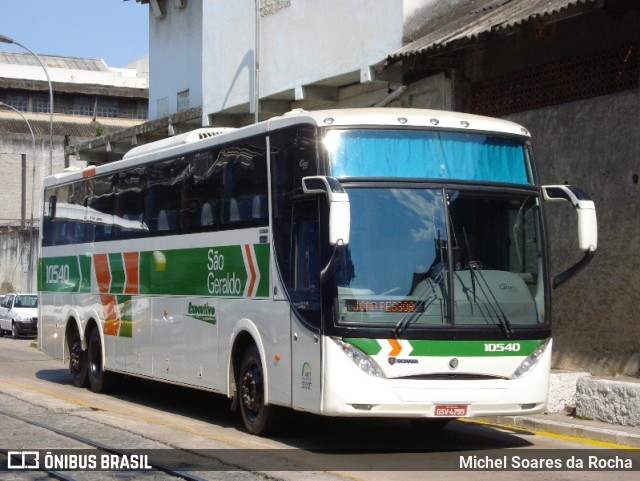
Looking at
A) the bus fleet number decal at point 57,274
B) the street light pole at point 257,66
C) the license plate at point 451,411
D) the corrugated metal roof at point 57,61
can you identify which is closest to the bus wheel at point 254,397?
the license plate at point 451,411

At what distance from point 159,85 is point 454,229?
23.1 meters

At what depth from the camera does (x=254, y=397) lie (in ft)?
40.1

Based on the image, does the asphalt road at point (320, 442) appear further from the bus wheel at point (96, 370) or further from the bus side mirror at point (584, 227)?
the bus side mirror at point (584, 227)

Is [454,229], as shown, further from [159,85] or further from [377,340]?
[159,85]

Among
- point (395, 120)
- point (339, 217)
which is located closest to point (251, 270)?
point (395, 120)

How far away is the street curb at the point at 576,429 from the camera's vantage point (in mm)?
11695

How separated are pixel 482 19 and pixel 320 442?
26.4ft

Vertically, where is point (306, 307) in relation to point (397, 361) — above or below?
above

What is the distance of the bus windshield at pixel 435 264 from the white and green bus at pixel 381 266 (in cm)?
1

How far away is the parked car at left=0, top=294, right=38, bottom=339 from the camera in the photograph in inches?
1452

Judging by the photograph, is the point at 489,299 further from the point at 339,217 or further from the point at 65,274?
the point at 65,274

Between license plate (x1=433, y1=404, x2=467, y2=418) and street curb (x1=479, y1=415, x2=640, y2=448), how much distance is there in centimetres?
210

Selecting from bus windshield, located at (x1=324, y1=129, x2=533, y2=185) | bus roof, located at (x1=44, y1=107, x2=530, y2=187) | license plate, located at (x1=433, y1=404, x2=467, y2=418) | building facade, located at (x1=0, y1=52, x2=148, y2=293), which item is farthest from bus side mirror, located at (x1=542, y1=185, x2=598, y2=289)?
building facade, located at (x1=0, y1=52, x2=148, y2=293)

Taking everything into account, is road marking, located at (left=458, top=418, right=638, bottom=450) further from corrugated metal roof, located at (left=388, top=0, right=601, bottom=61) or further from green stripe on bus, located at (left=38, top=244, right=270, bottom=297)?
corrugated metal roof, located at (left=388, top=0, right=601, bottom=61)
